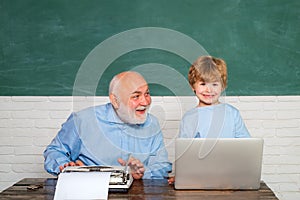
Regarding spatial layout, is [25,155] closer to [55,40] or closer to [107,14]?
[55,40]

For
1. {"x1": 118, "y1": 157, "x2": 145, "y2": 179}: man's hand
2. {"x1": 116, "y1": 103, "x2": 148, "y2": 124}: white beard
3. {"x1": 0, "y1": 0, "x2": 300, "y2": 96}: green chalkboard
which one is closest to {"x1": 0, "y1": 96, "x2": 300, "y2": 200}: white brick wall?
{"x1": 0, "y1": 0, "x2": 300, "y2": 96}: green chalkboard

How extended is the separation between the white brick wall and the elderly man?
66cm

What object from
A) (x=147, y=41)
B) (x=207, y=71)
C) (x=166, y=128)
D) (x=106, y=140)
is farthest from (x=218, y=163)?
(x=147, y=41)

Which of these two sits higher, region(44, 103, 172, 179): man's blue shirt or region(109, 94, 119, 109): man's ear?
region(109, 94, 119, 109): man's ear

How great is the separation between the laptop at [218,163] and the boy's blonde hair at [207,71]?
0.79 m

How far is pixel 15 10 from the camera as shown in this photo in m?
3.95

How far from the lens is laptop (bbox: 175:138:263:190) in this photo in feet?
7.86

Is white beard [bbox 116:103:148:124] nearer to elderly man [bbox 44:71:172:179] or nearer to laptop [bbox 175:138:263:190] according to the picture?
elderly man [bbox 44:71:172:179]

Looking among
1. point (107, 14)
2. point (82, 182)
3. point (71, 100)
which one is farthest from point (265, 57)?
point (82, 182)

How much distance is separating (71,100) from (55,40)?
Result: 48 cm

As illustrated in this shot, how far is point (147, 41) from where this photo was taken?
154 inches

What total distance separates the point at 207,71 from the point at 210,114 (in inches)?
10.5

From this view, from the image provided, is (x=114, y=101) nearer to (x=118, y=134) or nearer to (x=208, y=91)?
(x=118, y=134)

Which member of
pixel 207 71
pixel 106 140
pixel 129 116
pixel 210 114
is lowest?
pixel 106 140
